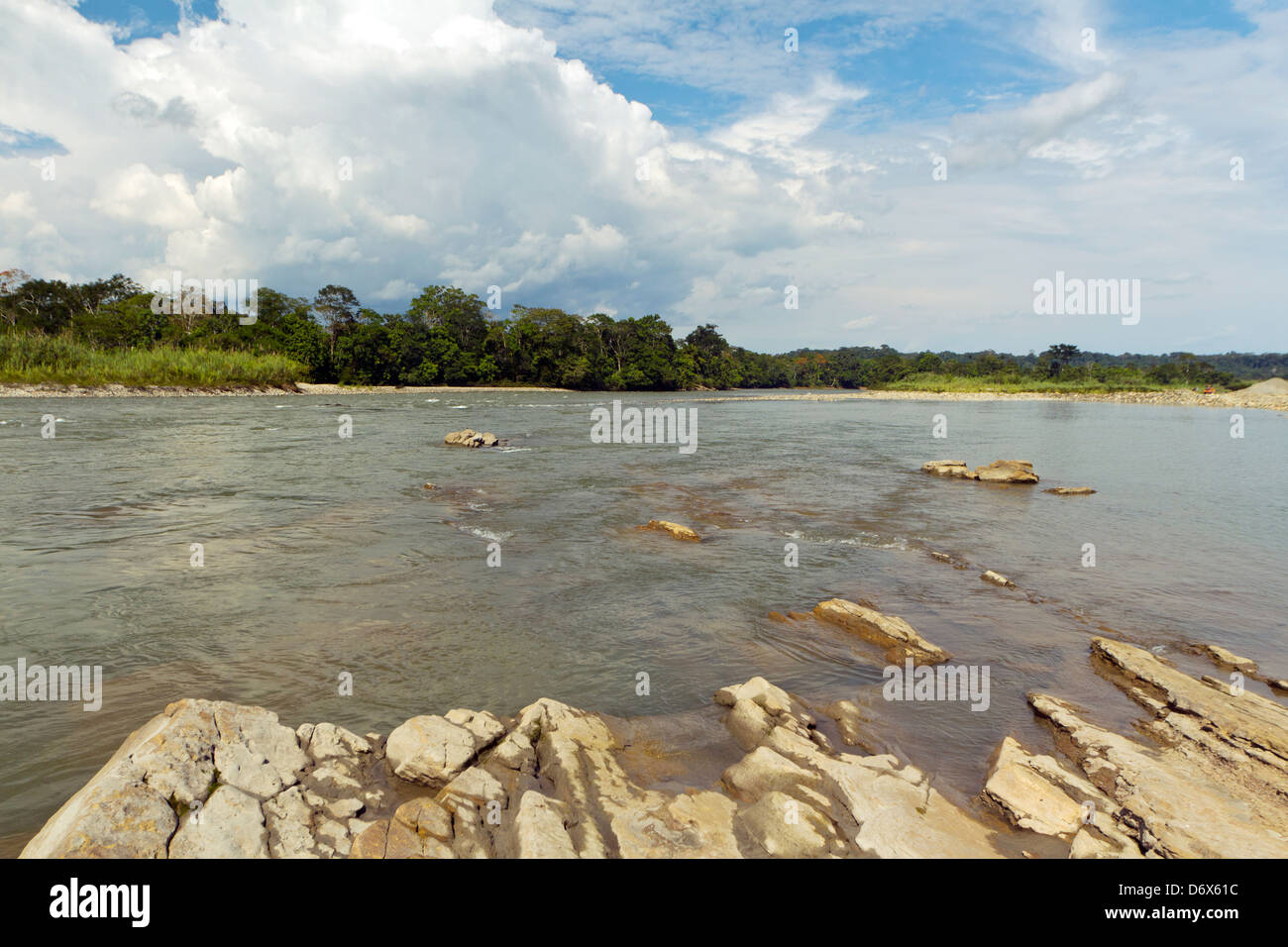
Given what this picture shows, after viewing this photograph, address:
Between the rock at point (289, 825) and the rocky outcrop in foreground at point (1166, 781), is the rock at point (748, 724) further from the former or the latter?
the rock at point (289, 825)

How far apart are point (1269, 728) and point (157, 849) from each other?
8.00 m

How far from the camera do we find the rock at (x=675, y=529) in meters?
12.3

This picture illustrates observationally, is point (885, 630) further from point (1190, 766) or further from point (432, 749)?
point (432, 749)

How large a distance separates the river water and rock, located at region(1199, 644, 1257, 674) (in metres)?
0.35

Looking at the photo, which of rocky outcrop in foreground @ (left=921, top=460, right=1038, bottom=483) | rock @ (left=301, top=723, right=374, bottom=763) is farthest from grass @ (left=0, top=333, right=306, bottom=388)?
rocky outcrop in foreground @ (left=921, top=460, right=1038, bottom=483)

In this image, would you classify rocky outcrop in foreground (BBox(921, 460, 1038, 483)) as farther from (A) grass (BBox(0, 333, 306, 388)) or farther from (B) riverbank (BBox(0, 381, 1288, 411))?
(A) grass (BBox(0, 333, 306, 388))

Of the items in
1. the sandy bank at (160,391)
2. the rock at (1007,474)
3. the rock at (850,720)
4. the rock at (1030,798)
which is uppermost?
the sandy bank at (160,391)

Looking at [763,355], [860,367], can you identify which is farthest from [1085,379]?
[763,355]

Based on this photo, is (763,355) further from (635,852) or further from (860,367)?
(635,852)

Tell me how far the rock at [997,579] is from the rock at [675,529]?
16.1 ft

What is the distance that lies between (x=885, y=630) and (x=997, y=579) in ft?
11.8

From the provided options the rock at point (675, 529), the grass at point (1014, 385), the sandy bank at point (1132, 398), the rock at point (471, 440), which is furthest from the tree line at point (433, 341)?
the rock at point (675, 529)

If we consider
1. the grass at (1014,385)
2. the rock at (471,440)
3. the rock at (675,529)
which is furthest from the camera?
the grass at (1014,385)

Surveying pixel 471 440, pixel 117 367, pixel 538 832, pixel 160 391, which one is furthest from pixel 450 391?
pixel 538 832
